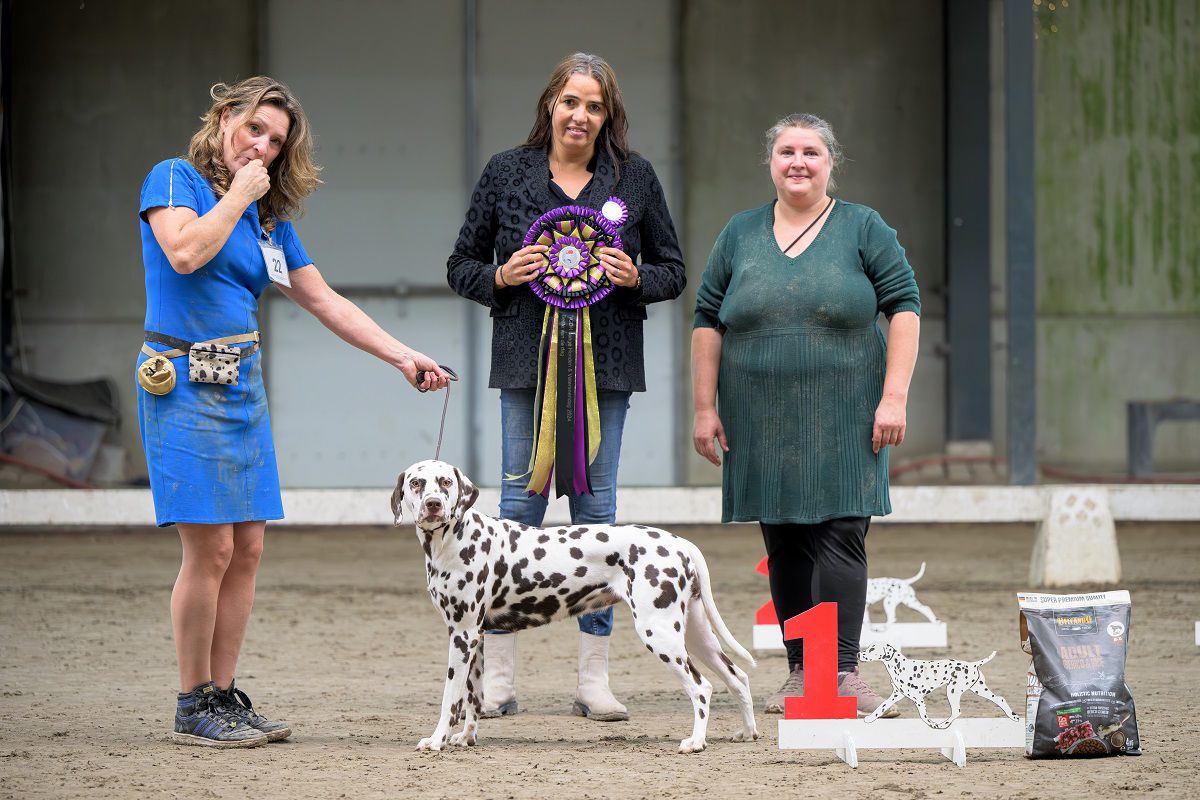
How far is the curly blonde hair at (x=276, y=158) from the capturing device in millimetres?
3883

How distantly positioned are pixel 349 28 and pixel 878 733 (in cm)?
842

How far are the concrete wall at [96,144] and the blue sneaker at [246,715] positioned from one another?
7766 mm

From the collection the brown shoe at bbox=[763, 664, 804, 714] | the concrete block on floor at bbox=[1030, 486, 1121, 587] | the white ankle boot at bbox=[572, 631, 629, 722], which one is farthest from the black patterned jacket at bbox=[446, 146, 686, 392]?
the concrete block on floor at bbox=[1030, 486, 1121, 587]

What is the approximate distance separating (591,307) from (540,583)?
89 centimetres

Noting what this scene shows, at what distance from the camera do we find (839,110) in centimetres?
1173

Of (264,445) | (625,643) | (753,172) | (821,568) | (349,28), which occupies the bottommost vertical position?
(625,643)

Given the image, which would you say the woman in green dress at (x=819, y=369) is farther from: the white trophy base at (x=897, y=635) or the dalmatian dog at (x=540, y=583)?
the white trophy base at (x=897, y=635)

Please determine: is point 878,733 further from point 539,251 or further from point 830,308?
point 539,251

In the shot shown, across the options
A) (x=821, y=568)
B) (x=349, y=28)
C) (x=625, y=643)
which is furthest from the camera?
(x=349, y=28)

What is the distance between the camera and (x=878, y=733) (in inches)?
149

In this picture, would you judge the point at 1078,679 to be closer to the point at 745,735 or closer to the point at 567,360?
the point at 745,735

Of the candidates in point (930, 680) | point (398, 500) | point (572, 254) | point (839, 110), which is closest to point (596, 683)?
point (398, 500)

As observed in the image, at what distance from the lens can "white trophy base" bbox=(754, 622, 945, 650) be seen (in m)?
5.19

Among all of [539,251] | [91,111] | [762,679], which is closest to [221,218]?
[539,251]
